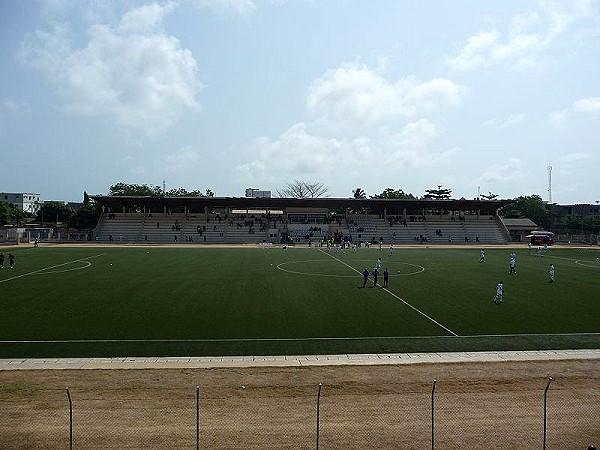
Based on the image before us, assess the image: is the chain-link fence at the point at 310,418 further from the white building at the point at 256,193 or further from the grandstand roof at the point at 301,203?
the white building at the point at 256,193

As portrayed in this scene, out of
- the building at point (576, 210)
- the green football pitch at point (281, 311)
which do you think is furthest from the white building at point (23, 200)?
the building at point (576, 210)

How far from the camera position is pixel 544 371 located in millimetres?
14719

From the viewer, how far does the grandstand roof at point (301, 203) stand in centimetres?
7788

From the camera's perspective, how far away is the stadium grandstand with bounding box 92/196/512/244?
77250 mm

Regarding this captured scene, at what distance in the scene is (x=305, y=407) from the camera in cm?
1184

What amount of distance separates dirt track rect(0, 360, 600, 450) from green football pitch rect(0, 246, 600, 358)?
7.96 ft

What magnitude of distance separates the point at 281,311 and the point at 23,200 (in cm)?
16833

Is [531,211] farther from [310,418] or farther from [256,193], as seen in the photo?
[310,418]

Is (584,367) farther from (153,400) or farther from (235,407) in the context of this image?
(153,400)

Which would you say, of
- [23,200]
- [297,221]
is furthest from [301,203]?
[23,200]

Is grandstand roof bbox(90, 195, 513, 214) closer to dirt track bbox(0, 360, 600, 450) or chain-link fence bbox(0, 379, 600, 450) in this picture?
dirt track bbox(0, 360, 600, 450)

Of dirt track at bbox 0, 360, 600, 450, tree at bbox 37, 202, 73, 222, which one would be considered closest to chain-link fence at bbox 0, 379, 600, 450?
dirt track at bbox 0, 360, 600, 450

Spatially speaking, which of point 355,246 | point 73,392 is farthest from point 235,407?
point 355,246

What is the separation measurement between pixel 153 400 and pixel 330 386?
4720mm
